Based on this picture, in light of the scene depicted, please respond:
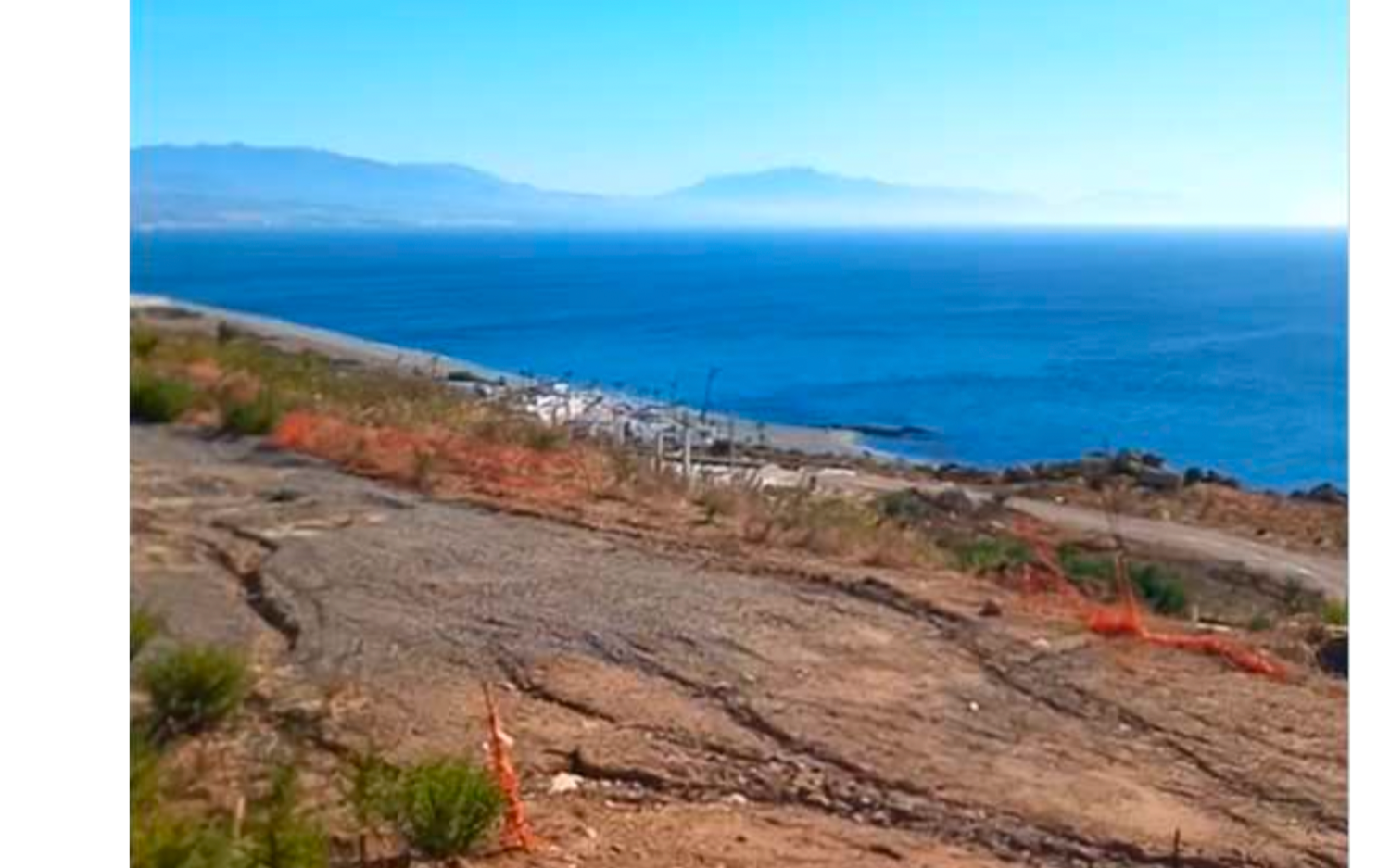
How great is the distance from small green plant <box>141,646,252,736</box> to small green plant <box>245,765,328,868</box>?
4.04 feet

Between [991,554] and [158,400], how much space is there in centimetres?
733

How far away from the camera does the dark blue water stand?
43094mm

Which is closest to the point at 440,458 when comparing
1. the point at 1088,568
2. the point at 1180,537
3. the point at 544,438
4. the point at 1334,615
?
the point at 544,438

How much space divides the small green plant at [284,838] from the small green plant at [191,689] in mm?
1231

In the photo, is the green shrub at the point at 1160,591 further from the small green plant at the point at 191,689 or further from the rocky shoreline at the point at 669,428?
the small green plant at the point at 191,689

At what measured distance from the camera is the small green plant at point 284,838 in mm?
3980

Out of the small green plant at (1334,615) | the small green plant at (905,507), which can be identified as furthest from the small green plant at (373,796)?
the small green plant at (905,507)

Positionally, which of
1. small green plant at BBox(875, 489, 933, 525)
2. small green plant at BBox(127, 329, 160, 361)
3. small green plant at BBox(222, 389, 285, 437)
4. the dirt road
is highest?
small green plant at BBox(127, 329, 160, 361)

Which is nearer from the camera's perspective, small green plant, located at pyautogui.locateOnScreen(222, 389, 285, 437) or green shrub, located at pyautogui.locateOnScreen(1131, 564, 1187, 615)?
green shrub, located at pyautogui.locateOnScreen(1131, 564, 1187, 615)

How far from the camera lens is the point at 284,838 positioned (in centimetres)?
406

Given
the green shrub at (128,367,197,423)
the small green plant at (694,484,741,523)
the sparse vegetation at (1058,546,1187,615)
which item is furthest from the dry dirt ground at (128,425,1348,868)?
the green shrub at (128,367,197,423)

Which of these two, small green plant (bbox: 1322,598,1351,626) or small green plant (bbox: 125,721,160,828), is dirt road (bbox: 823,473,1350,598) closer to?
small green plant (bbox: 1322,598,1351,626)

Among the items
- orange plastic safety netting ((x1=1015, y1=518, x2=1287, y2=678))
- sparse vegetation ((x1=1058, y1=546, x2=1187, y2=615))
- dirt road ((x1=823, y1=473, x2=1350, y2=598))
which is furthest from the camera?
dirt road ((x1=823, y1=473, x2=1350, y2=598))

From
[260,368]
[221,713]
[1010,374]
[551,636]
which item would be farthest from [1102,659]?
[1010,374]
